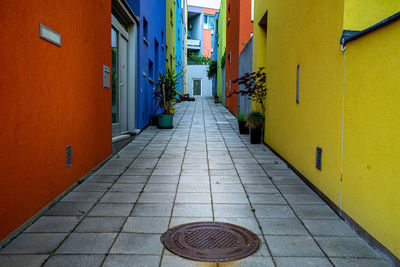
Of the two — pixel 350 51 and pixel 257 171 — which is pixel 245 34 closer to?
pixel 257 171

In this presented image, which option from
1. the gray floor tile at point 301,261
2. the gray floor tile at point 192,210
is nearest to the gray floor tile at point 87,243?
the gray floor tile at point 192,210

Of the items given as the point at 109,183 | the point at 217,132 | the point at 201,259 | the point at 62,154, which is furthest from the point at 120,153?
the point at 201,259

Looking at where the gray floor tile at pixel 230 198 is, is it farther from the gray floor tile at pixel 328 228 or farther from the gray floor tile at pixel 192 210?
the gray floor tile at pixel 328 228

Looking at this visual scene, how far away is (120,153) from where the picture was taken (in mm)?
6309

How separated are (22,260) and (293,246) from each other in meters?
1.90

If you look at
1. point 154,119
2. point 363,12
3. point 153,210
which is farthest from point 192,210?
Result: point 154,119

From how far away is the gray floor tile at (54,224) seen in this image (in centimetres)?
288

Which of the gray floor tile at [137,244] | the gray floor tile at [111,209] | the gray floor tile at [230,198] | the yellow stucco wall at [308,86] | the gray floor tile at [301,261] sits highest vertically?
the yellow stucco wall at [308,86]

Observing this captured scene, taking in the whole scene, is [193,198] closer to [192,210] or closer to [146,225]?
[192,210]

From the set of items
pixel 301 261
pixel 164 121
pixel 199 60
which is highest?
pixel 199 60

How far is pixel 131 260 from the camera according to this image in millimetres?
2375

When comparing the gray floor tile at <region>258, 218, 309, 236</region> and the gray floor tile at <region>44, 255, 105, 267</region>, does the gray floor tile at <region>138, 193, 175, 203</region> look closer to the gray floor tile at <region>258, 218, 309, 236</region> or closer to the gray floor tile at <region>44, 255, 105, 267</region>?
the gray floor tile at <region>258, 218, 309, 236</region>

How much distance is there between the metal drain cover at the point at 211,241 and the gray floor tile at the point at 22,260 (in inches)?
33.8

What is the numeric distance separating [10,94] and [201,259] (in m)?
1.84
